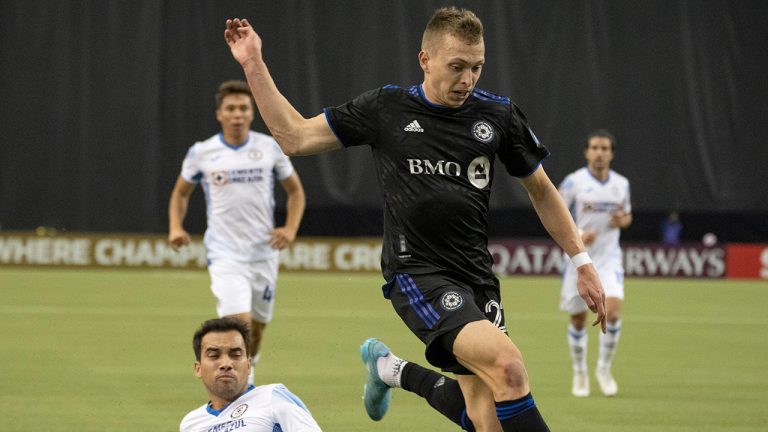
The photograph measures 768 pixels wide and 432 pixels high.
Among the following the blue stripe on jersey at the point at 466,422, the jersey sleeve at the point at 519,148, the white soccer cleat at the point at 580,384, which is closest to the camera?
the jersey sleeve at the point at 519,148

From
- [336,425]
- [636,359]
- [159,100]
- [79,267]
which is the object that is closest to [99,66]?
[159,100]

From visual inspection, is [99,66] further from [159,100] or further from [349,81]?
[349,81]

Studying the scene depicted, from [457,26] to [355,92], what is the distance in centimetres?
1818

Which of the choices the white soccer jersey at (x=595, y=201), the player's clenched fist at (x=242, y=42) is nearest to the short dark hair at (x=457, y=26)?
the player's clenched fist at (x=242, y=42)

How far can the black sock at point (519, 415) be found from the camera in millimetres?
4676

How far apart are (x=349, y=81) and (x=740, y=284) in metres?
8.26

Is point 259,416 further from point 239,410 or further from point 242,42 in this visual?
point 242,42

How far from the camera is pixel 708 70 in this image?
23.3 meters

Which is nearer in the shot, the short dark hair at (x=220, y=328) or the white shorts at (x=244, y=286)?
the short dark hair at (x=220, y=328)

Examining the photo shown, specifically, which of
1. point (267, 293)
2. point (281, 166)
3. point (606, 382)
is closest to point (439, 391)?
point (267, 293)

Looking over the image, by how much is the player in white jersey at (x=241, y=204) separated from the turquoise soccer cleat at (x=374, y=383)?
5.94ft

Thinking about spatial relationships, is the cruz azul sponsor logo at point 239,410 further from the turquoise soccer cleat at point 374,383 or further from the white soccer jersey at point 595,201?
the white soccer jersey at point 595,201

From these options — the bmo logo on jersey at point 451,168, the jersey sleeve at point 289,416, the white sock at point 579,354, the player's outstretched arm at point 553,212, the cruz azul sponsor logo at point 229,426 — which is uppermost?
the bmo logo on jersey at point 451,168

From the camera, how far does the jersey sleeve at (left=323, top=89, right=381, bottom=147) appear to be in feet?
16.5
